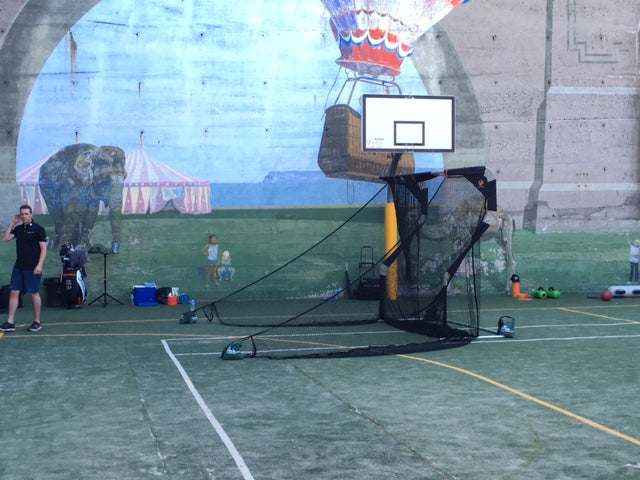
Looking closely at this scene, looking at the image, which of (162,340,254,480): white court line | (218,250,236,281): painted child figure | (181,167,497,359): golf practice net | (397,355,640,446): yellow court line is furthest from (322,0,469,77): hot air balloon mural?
(162,340,254,480): white court line

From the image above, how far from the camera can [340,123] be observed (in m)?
19.3

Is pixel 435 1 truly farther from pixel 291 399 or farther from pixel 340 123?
pixel 291 399

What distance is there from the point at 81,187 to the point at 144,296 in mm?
2866

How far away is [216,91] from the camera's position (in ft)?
62.6

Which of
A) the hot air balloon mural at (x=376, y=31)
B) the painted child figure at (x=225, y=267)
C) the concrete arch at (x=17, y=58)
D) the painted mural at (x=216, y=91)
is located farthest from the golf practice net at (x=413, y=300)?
the concrete arch at (x=17, y=58)

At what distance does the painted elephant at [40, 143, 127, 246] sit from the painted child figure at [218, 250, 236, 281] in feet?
8.05

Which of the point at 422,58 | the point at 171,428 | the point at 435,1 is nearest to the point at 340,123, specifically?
the point at 422,58

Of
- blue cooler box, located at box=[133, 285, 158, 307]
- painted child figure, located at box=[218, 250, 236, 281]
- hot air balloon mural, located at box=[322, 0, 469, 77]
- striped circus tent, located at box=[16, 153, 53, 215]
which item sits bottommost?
blue cooler box, located at box=[133, 285, 158, 307]

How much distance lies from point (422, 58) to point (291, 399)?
1356 cm

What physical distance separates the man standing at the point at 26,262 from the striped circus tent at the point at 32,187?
4.72m

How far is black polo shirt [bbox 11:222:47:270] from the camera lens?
13273mm

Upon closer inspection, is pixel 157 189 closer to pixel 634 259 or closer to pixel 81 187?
pixel 81 187

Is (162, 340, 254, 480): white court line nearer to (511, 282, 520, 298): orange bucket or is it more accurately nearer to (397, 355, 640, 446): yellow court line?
(397, 355, 640, 446): yellow court line

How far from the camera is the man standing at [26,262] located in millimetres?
13172
